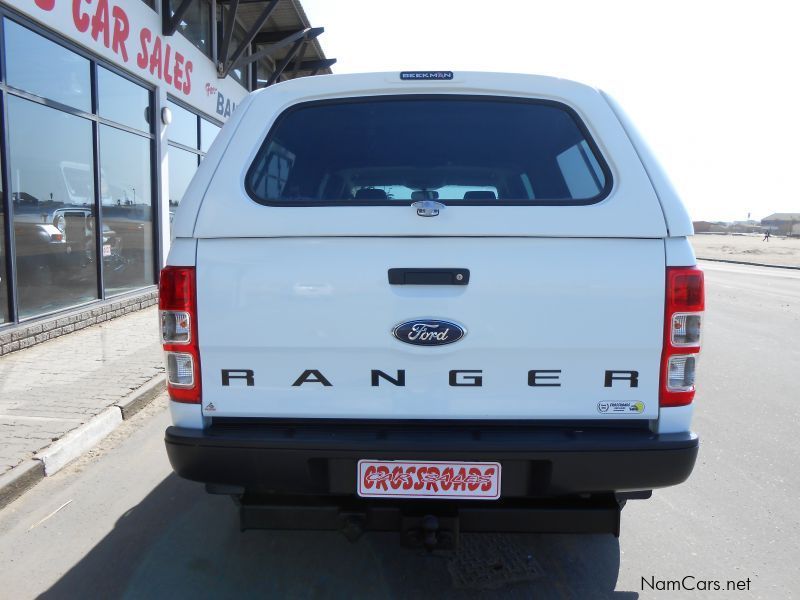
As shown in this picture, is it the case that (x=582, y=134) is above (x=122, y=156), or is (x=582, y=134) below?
below

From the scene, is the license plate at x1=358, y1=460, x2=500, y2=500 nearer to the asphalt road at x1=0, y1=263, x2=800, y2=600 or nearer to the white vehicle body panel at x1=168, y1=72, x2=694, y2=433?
the white vehicle body panel at x1=168, y1=72, x2=694, y2=433

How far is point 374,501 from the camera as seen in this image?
2.24m

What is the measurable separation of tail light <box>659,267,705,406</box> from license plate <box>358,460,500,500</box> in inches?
27.4

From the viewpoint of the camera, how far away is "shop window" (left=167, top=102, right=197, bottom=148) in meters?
10.6

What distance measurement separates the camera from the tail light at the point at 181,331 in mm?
2178

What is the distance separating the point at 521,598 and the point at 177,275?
1874 millimetres

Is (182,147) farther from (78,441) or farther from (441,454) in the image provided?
(441,454)

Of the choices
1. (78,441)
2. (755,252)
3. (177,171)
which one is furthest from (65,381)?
(755,252)

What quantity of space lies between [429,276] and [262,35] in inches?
587

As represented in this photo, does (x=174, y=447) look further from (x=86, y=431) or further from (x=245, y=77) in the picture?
(x=245, y=77)

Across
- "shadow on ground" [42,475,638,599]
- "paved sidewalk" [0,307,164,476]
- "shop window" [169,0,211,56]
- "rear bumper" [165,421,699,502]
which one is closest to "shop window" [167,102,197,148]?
"shop window" [169,0,211,56]

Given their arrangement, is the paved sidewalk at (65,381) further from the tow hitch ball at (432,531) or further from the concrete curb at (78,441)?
the tow hitch ball at (432,531)

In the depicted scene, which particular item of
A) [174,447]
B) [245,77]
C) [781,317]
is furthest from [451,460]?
[245,77]

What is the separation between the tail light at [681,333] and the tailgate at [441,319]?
36 mm
